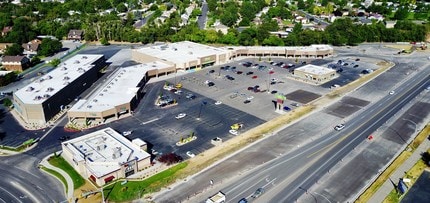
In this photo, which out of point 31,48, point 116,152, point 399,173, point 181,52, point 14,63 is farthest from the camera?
point 31,48

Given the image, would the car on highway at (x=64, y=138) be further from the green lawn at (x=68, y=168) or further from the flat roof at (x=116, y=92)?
the flat roof at (x=116, y=92)

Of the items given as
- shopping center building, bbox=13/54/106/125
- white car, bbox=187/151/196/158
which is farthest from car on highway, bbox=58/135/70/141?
white car, bbox=187/151/196/158

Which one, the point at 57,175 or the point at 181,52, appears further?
the point at 181,52


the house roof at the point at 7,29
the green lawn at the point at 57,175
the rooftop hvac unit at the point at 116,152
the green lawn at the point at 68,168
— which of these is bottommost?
the green lawn at the point at 57,175

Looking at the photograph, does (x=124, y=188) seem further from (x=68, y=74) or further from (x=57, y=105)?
(x=68, y=74)

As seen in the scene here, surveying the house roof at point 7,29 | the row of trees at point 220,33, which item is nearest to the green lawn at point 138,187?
the row of trees at point 220,33

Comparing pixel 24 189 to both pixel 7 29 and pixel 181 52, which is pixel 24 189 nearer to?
pixel 181 52

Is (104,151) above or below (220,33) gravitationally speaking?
below

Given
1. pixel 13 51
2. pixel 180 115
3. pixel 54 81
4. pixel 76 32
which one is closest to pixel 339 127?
pixel 180 115
